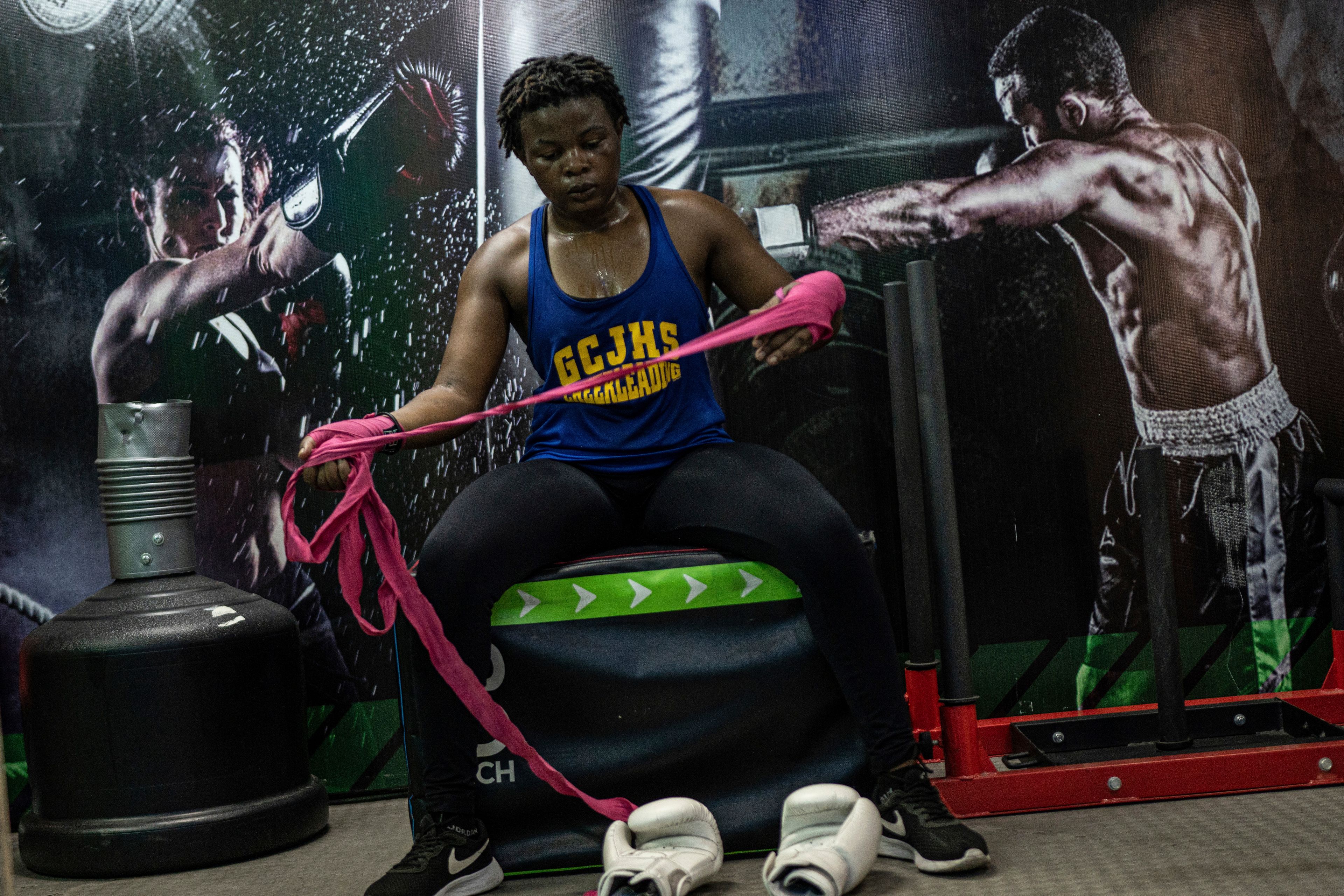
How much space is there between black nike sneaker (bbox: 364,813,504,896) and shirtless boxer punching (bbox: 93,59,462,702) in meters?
0.80

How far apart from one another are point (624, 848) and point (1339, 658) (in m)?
1.50

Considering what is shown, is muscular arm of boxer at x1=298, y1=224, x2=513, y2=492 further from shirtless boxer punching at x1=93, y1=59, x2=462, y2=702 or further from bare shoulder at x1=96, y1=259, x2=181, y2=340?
bare shoulder at x1=96, y1=259, x2=181, y2=340

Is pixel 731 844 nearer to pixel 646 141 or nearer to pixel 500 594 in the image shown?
pixel 500 594

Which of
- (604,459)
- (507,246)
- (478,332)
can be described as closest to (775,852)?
(604,459)

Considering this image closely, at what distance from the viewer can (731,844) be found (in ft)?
5.32

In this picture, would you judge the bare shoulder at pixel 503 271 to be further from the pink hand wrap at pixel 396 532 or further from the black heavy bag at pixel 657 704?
the black heavy bag at pixel 657 704

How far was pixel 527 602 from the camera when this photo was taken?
1653 mm

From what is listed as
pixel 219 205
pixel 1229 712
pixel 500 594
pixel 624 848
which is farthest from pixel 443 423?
pixel 1229 712

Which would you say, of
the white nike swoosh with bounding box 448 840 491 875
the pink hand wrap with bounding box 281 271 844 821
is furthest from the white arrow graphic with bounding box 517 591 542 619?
the white nike swoosh with bounding box 448 840 491 875

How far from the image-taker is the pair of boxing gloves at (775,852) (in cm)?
139

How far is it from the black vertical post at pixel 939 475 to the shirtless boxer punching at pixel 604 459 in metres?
0.25

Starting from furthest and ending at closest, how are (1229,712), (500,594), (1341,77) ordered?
1. (1341,77)
2. (1229,712)
3. (500,594)

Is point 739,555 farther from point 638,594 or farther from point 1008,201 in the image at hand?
point 1008,201

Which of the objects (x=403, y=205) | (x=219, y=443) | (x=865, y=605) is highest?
(x=403, y=205)
